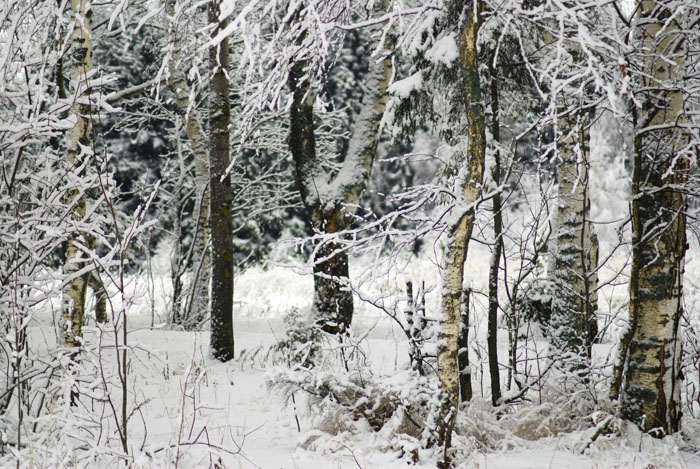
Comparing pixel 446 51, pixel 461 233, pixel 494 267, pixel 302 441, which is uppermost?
pixel 446 51

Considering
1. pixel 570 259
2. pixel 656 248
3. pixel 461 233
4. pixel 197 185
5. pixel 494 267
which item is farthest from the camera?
pixel 197 185

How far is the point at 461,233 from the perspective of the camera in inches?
126

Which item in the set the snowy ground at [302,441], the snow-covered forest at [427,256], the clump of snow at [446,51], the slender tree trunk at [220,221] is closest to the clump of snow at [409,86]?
the snow-covered forest at [427,256]

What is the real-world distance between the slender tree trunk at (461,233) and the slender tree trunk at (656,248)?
132 cm

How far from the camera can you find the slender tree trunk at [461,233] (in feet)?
10.5

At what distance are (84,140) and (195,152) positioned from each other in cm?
488

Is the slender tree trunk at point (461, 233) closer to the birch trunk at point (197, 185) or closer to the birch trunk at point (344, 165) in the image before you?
the birch trunk at point (344, 165)

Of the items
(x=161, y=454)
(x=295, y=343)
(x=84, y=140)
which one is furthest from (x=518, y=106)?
(x=161, y=454)

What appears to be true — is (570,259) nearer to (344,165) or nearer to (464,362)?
(464,362)

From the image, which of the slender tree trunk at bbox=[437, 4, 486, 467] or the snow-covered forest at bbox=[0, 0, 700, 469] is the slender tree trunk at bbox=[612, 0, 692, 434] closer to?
the snow-covered forest at bbox=[0, 0, 700, 469]

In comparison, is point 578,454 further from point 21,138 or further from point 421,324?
point 21,138

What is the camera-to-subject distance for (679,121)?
3.69 meters

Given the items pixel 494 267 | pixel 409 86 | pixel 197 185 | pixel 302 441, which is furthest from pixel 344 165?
pixel 302 441

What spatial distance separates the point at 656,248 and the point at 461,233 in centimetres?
150
